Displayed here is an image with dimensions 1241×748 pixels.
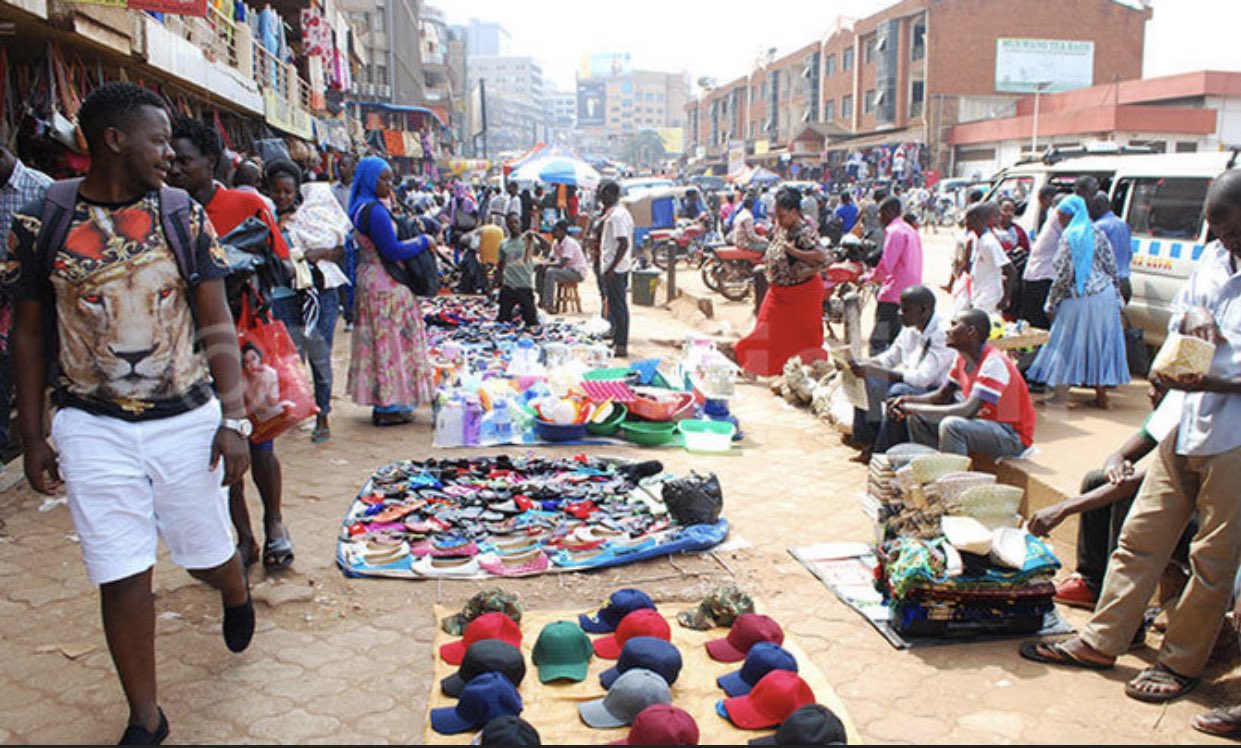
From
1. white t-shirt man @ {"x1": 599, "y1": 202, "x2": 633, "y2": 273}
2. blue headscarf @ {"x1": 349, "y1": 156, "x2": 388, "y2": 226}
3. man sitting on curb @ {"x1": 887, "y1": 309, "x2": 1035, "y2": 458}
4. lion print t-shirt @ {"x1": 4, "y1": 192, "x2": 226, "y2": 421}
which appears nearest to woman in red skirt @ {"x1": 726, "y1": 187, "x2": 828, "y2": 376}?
white t-shirt man @ {"x1": 599, "y1": 202, "x2": 633, "y2": 273}

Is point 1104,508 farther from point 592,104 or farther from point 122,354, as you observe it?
point 592,104

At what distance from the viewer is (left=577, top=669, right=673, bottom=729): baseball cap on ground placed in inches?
A: 119

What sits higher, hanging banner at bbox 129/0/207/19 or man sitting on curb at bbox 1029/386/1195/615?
hanging banner at bbox 129/0/207/19

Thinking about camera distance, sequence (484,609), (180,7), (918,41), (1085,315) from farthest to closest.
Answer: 1. (918,41)
2. (1085,315)
3. (180,7)
4. (484,609)

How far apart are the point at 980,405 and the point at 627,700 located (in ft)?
9.18

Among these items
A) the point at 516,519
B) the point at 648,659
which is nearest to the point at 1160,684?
the point at 648,659

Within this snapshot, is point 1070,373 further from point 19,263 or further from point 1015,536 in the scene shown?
point 19,263

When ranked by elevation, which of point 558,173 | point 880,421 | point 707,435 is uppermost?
point 558,173

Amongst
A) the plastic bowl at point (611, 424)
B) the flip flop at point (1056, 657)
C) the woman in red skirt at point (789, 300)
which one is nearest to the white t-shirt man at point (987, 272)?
the woman in red skirt at point (789, 300)

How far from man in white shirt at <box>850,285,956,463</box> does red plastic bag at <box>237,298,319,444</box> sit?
331 centimetres

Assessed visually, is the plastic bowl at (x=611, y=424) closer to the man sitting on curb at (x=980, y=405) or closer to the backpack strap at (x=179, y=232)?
Result: the man sitting on curb at (x=980, y=405)

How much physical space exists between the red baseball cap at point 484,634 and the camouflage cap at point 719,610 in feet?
2.35

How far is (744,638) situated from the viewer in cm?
351

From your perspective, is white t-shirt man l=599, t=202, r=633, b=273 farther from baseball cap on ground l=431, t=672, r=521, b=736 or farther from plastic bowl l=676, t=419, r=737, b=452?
baseball cap on ground l=431, t=672, r=521, b=736
